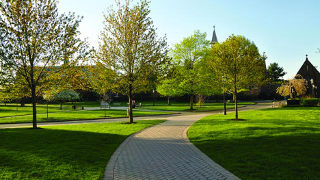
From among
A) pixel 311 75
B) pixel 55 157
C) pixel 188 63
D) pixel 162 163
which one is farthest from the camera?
pixel 311 75

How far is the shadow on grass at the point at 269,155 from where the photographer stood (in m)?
5.82

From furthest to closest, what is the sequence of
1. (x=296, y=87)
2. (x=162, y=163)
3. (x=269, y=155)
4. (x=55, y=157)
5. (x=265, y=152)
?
1. (x=296, y=87)
2. (x=265, y=152)
3. (x=269, y=155)
4. (x=55, y=157)
5. (x=162, y=163)

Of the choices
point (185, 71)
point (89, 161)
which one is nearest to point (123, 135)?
point (89, 161)

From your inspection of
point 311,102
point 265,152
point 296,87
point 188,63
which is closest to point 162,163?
point 265,152

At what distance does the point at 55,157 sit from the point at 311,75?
53.0 metres

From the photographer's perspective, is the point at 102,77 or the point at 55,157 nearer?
the point at 55,157

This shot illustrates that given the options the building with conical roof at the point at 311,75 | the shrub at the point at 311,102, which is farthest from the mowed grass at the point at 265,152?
the building with conical roof at the point at 311,75

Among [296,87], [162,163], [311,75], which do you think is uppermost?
[311,75]

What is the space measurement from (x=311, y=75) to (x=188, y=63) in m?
31.7

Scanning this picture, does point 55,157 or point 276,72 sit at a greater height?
point 276,72

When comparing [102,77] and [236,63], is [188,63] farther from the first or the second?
[102,77]

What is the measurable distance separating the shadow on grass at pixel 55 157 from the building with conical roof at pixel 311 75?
48.1m

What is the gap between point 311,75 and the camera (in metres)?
46.2

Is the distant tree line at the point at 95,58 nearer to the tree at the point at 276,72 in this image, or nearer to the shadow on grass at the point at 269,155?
the shadow on grass at the point at 269,155
